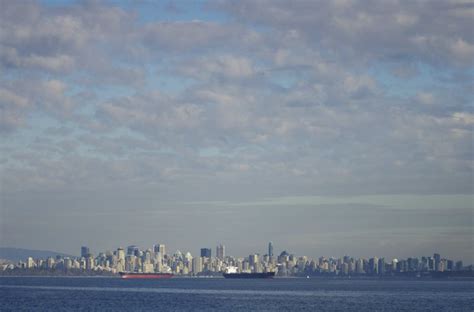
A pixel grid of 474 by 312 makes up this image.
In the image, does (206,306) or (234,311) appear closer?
(234,311)

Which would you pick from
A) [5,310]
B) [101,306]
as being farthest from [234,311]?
[5,310]

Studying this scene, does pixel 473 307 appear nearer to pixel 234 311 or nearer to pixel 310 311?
pixel 310 311

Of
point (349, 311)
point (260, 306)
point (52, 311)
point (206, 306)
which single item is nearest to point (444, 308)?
point (349, 311)

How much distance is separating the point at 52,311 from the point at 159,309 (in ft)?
52.3

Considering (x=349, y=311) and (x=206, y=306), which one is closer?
(x=349, y=311)

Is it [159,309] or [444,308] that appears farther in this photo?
[444,308]

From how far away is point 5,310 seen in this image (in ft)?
389

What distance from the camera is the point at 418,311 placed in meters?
121

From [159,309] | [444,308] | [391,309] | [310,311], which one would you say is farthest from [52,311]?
[444,308]

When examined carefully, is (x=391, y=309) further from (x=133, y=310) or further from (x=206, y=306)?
(x=133, y=310)

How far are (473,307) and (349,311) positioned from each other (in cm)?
2481

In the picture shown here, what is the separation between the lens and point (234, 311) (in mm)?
117500

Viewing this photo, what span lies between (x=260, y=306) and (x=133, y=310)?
873 inches

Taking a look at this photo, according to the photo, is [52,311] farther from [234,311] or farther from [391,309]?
[391,309]
